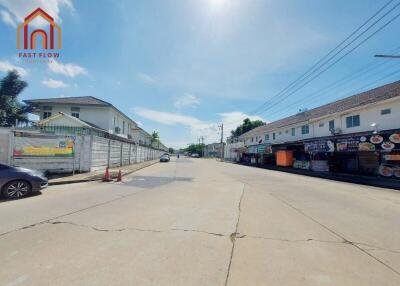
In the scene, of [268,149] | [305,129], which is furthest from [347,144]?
[268,149]

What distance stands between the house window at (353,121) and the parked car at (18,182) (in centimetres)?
2489

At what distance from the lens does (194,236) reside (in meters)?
4.74

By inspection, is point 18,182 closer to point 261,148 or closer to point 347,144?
point 347,144

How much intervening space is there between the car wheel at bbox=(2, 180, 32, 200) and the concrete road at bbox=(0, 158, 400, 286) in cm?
83

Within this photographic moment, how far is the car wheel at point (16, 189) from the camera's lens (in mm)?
8091

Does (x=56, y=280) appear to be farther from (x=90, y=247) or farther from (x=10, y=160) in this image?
(x=10, y=160)

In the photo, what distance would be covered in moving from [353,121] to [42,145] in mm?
25908

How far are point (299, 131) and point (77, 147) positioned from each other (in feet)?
90.4

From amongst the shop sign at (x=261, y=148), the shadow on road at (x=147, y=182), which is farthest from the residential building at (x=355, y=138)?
the shadow on road at (x=147, y=182)

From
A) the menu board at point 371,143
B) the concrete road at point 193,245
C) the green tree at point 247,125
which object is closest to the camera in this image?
the concrete road at point 193,245

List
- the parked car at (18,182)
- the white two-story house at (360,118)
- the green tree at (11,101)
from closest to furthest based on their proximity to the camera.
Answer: the parked car at (18,182) < the white two-story house at (360,118) < the green tree at (11,101)

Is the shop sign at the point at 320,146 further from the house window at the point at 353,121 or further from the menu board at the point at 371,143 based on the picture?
the house window at the point at 353,121

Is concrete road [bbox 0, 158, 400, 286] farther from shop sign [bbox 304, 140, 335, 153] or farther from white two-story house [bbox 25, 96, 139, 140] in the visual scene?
white two-story house [bbox 25, 96, 139, 140]

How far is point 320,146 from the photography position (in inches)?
937
